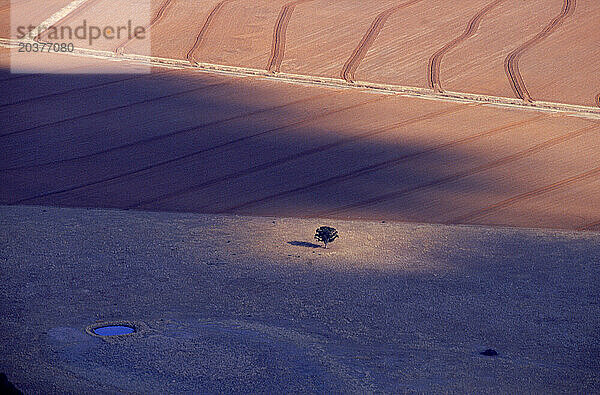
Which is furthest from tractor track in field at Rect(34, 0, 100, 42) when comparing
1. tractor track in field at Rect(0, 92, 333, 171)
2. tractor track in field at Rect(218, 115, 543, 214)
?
tractor track in field at Rect(218, 115, 543, 214)

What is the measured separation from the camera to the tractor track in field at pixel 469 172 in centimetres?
1758

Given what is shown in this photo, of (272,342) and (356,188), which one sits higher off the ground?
(356,188)

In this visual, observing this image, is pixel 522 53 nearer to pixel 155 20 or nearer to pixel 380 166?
pixel 380 166

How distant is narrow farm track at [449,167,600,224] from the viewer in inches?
666

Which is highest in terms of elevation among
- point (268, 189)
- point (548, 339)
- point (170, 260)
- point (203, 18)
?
point (203, 18)

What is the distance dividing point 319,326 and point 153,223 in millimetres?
5678

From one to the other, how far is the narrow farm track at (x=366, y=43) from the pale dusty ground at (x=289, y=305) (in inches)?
442

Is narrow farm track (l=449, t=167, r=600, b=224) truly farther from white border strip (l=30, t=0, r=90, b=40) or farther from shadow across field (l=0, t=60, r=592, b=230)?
white border strip (l=30, t=0, r=90, b=40)

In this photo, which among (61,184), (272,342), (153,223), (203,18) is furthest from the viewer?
(203,18)

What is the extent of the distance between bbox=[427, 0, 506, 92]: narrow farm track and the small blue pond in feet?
54.3

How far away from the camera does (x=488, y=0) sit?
107 feet

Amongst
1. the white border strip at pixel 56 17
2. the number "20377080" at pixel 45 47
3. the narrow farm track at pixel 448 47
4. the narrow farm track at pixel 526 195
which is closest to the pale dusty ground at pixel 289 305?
the narrow farm track at pixel 526 195

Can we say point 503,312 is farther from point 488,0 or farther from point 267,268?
point 488,0

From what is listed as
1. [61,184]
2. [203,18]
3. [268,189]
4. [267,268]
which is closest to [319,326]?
[267,268]
